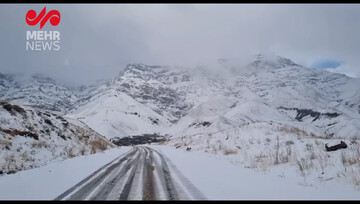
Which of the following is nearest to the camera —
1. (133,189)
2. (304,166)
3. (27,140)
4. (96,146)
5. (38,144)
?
(133,189)

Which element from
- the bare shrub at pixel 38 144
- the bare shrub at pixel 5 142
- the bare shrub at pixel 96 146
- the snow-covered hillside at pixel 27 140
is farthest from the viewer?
the bare shrub at pixel 96 146

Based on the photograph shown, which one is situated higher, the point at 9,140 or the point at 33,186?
the point at 9,140

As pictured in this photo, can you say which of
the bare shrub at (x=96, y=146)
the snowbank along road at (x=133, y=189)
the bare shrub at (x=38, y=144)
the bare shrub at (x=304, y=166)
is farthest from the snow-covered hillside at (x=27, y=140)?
the bare shrub at (x=304, y=166)

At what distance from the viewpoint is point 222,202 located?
7562 millimetres

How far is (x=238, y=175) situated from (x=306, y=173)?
2468mm

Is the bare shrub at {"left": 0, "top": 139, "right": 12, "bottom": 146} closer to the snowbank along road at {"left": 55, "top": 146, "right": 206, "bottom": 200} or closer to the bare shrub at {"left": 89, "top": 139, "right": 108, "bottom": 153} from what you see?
the snowbank along road at {"left": 55, "top": 146, "right": 206, "bottom": 200}

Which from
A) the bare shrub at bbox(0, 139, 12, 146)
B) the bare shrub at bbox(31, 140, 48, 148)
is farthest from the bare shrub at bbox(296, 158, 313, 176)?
the bare shrub at bbox(31, 140, 48, 148)

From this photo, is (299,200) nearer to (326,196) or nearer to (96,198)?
(326,196)

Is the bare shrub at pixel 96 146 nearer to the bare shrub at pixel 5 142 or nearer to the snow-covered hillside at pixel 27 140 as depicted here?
the snow-covered hillside at pixel 27 140

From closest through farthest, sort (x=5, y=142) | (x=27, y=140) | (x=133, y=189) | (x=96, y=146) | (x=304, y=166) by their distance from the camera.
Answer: (x=133, y=189) → (x=304, y=166) → (x=5, y=142) → (x=27, y=140) → (x=96, y=146)

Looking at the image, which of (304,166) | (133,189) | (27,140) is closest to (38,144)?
(27,140)

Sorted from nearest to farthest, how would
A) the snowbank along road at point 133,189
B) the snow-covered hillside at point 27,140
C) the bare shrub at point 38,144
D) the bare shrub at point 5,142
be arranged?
1. the snowbank along road at point 133,189
2. the snow-covered hillside at point 27,140
3. the bare shrub at point 5,142
4. the bare shrub at point 38,144

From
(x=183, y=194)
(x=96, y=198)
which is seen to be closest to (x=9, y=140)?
(x=96, y=198)

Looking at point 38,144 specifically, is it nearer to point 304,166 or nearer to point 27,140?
point 27,140
